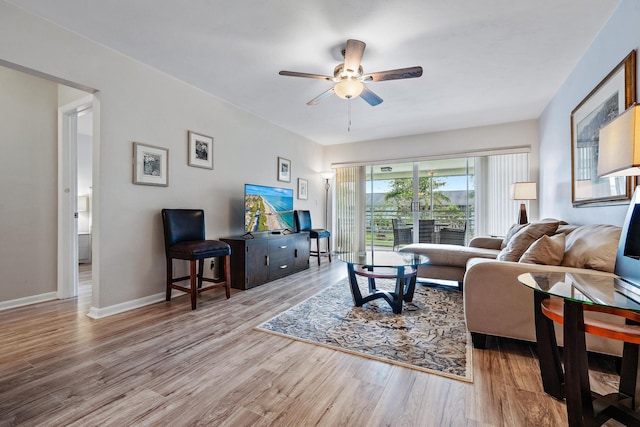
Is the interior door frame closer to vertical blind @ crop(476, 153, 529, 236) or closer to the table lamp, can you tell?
the table lamp

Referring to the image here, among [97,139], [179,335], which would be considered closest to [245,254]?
[179,335]

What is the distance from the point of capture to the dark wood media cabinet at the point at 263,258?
3506 millimetres

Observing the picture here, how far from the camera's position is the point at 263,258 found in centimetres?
376

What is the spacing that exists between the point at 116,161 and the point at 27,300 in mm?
1777

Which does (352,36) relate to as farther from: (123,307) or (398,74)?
(123,307)

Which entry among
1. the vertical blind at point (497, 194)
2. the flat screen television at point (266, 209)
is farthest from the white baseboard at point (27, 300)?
the vertical blind at point (497, 194)

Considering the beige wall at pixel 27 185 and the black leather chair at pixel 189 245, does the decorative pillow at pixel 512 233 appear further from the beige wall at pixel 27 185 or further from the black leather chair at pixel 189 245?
the beige wall at pixel 27 185

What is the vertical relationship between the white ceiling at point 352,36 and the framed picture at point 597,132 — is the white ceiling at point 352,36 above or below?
above

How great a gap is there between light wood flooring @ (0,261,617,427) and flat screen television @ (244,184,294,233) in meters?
1.76

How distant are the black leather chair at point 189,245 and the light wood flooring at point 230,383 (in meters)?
0.54

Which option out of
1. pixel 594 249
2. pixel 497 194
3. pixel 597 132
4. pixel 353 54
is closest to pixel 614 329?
pixel 594 249

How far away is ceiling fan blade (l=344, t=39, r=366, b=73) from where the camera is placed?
7.43ft

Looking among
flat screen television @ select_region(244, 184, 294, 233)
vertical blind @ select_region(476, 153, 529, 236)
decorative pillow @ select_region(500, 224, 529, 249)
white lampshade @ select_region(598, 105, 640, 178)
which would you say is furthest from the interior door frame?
vertical blind @ select_region(476, 153, 529, 236)

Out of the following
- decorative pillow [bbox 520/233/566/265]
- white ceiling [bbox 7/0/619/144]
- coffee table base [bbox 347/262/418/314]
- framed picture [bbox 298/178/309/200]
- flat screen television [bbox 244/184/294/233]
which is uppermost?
white ceiling [bbox 7/0/619/144]
